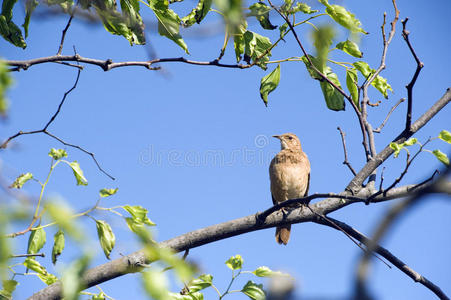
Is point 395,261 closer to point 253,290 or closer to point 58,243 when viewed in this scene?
point 253,290

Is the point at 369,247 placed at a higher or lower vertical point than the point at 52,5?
lower

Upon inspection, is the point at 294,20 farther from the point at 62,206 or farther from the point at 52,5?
the point at 62,206

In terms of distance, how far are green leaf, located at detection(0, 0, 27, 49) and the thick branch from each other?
1.45 metres

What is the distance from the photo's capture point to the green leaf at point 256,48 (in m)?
2.85

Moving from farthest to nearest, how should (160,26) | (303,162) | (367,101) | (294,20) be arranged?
(303,162)
(367,101)
(294,20)
(160,26)

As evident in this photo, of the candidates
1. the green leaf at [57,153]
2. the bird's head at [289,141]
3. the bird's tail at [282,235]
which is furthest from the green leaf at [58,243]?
the bird's head at [289,141]

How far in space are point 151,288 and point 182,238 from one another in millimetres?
2080

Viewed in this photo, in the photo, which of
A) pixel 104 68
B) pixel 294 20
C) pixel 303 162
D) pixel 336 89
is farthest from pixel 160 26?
pixel 303 162

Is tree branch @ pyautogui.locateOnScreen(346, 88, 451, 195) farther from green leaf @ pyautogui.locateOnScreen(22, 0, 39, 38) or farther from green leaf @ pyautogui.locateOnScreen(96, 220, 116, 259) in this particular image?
green leaf @ pyautogui.locateOnScreen(22, 0, 39, 38)

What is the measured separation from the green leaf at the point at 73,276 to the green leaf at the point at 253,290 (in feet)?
6.89

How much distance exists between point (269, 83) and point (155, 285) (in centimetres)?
230

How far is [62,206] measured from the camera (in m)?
0.87

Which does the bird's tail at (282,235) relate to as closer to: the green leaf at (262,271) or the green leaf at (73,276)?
the green leaf at (262,271)

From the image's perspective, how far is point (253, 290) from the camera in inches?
117
